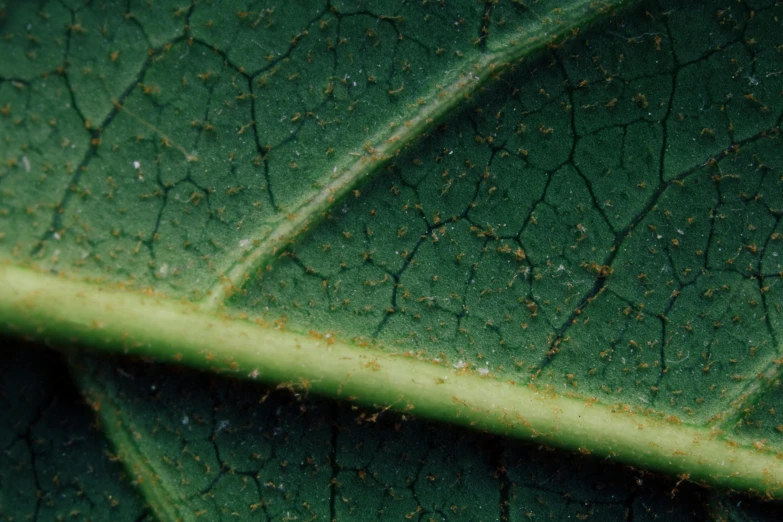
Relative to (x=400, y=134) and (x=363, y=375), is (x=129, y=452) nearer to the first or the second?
(x=363, y=375)

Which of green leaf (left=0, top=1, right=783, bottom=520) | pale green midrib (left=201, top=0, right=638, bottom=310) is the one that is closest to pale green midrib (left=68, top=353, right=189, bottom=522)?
green leaf (left=0, top=1, right=783, bottom=520)

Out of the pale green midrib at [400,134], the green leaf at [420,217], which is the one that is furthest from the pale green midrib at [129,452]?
the pale green midrib at [400,134]

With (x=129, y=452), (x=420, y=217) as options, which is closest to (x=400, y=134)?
(x=420, y=217)

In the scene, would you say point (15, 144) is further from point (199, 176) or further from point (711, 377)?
point (711, 377)

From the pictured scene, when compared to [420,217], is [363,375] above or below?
below

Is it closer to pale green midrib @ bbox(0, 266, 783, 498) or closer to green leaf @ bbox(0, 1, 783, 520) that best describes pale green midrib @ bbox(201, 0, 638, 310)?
green leaf @ bbox(0, 1, 783, 520)

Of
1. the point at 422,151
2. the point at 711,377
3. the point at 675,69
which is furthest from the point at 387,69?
the point at 711,377
